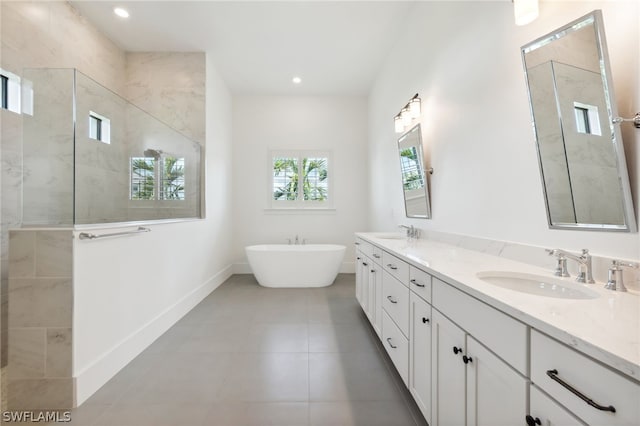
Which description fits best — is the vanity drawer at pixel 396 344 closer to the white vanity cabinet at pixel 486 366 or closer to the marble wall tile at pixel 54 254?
the white vanity cabinet at pixel 486 366

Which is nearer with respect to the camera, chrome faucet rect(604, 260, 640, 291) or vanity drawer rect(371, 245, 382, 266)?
chrome faucet rect(604, 260, 640, 291)

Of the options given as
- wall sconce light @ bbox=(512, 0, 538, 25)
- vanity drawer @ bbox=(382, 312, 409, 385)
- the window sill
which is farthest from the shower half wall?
wall sconce light @ bbox=(512, 0, 538, 25)

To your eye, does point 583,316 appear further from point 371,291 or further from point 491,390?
point 371,291

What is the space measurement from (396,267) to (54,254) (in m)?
2.04

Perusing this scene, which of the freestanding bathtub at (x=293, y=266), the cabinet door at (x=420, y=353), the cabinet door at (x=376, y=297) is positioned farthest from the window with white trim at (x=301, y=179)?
the cabinet door at (x=420, y=353)

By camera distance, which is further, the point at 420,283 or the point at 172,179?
the point at 172,179

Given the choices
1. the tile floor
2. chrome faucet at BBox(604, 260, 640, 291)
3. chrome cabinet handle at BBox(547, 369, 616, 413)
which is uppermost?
chrome faucet at BBox(604, 260, 640, 291)

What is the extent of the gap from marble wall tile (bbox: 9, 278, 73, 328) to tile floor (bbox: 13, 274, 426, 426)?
0.54 metres

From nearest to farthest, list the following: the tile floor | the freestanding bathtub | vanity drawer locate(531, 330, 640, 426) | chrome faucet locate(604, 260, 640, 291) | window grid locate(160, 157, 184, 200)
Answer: vanity drawer locate(531, 330, 640, 426)
chrome faucet locate(604, 260, 640, 291)
the tile floor
window grid locate(160, 157, 184, 200)
the freestanding bathtub

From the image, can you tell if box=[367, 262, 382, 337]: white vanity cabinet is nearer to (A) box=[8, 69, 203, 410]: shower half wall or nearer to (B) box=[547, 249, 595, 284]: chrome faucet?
(B) box=[547, 249, 595, 284]: chrome faucet

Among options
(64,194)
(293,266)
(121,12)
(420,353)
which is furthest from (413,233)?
(121,12)

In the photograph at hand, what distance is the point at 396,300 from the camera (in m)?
1.77

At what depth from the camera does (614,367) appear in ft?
1.69

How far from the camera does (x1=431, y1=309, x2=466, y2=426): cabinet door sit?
1031 millimetres
